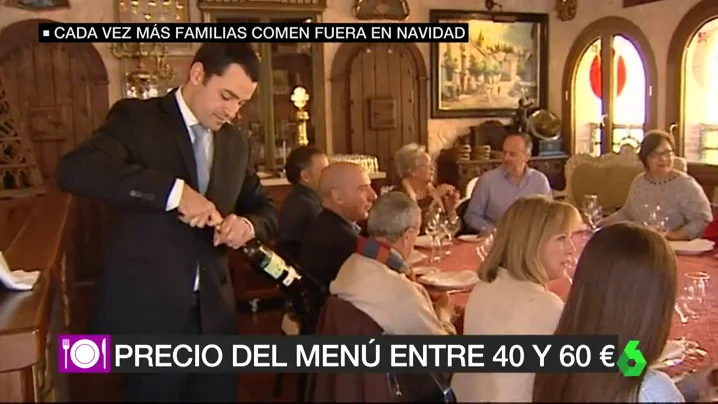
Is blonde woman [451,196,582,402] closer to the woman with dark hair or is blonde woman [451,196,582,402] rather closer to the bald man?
the woman with dark hair

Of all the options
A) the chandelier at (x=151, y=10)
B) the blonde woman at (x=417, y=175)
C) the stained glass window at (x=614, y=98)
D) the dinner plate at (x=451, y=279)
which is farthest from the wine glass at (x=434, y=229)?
the stained glass window at (x=614, y=98)

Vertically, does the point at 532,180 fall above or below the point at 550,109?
below

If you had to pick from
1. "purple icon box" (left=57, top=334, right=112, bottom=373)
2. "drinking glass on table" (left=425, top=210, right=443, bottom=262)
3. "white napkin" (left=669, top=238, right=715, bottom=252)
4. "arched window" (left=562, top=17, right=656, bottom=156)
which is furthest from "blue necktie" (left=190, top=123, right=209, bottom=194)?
"arched window" (left=562, top=17, right=656, bottom=156)

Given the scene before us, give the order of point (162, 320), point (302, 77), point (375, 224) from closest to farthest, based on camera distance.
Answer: point (162, 320)
point (375, 224)
point (302, 77)

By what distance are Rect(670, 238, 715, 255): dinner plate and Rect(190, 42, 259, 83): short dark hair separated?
2.22 metres

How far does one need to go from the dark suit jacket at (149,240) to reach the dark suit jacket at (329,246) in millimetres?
858

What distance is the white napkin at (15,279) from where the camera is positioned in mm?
1837

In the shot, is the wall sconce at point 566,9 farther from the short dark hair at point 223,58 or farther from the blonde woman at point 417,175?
the short dark hair at point 223,58

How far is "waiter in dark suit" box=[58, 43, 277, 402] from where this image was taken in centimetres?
179

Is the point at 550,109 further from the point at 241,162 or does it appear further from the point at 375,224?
the point at 241,162

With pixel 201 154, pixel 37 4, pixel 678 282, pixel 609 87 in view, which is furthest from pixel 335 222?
pixel 609 87

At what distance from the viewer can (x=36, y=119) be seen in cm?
585

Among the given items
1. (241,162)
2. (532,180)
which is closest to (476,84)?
(532,180)

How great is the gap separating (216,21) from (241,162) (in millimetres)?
4367
